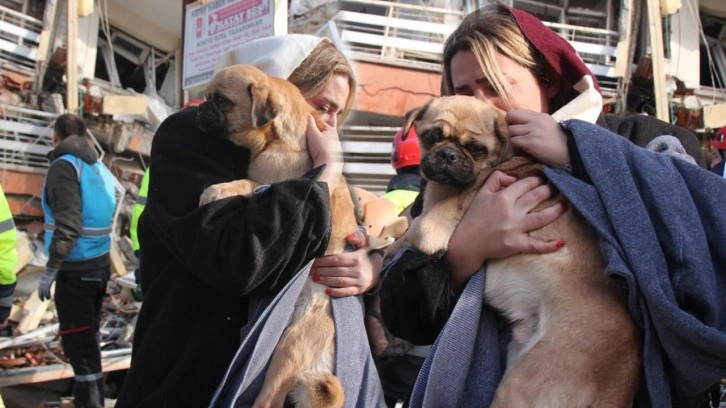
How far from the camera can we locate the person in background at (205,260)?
82.5 inches

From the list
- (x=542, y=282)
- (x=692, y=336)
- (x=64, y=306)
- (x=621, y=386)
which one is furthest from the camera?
(x=64, y=306)

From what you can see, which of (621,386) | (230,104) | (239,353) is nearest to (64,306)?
(230,104)

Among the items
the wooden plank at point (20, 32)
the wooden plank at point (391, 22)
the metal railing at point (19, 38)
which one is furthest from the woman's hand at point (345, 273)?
the wooden plank at point (20, 32)

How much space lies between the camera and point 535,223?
6.00 ft

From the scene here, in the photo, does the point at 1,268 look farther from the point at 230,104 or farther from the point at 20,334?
the point at 230,104

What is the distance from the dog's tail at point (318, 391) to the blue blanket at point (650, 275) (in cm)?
45

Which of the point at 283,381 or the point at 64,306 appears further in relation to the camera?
the point at 64,306

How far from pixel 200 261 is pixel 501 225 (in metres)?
0.97

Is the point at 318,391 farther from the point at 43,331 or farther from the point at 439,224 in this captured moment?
the point at 43,331

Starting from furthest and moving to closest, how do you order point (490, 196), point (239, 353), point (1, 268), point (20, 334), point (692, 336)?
1. point (20, 334)
2. point (1, 268)
3. point (239, 353)
4. point (490, 196)
5. point (692, 336)

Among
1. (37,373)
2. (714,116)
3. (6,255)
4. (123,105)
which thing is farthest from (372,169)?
(6,255)

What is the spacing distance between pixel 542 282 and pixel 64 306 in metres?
5.70

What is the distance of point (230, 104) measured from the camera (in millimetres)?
2795

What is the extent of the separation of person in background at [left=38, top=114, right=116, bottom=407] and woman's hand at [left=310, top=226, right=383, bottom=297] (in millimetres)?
4511
